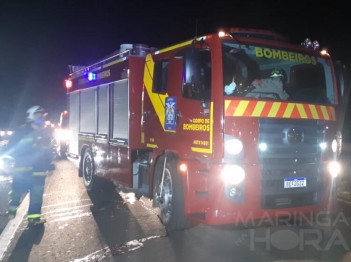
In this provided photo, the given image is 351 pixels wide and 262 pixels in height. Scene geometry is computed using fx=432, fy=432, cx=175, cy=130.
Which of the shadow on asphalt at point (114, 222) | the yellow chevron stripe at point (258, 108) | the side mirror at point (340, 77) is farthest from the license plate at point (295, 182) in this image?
the shadow on asphalt at point (114, 222)

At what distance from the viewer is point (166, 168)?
6.58 meters

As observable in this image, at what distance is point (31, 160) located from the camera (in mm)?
7098

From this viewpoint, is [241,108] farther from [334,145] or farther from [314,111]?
[334,145]

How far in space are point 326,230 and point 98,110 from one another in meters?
5.39

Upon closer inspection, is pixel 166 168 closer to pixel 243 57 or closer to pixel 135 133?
pixel 135 133

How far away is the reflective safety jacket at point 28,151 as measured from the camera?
7.08 m

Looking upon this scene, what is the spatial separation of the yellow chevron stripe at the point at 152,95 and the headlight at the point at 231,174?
1.64 m

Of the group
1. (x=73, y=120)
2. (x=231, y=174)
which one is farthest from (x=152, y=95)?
(x=73, y=120)

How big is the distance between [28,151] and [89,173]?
316 cm

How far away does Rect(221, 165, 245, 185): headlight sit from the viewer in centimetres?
547

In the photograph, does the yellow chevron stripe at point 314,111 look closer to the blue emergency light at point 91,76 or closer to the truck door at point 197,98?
the truck door at point 197,98

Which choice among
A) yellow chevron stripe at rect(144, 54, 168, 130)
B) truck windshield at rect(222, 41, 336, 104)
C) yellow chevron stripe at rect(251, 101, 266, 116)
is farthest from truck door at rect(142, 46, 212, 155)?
yellow chevron stripe at rect(251, 101, 266, 116)

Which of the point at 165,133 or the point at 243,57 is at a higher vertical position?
the point at 243,57

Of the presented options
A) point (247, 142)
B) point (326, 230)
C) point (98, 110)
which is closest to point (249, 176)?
point (247, 142)
